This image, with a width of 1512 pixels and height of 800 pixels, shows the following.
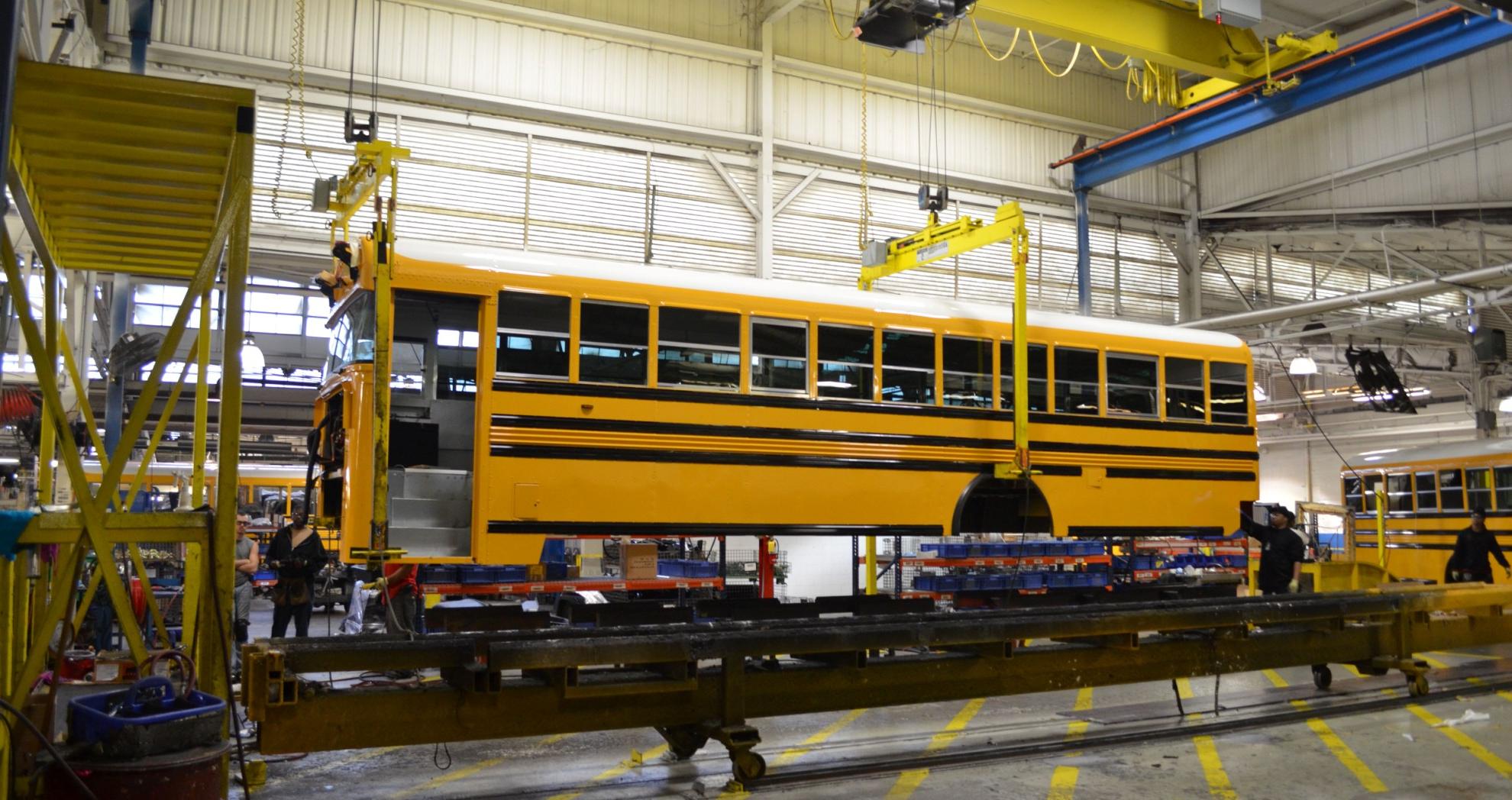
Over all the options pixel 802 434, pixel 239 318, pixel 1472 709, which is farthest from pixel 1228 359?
pixel 239 318

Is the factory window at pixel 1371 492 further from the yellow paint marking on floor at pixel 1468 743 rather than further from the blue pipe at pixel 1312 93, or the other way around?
the yellow paint marking on floor at pixel 1468 743

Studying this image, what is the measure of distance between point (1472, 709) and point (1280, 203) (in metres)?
14.7

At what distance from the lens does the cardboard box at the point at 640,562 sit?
35.0 feet

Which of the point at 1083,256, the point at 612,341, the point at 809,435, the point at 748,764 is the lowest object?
the point at 748,764

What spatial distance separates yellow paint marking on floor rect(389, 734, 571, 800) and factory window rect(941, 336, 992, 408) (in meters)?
4.42

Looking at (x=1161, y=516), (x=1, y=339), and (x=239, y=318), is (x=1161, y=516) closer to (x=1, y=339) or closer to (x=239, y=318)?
(x=239, y=318)

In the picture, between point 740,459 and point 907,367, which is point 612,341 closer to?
point 740,459

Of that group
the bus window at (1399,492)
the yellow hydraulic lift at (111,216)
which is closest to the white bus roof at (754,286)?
the yellow hydraulic lift at (111,216)

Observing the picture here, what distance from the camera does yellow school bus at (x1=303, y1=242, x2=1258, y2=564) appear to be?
7.75 m

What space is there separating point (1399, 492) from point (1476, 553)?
6.92 metres

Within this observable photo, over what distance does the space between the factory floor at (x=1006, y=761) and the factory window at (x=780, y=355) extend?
271cm

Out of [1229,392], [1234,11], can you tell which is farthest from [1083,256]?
[1229,392]

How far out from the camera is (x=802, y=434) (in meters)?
8.60

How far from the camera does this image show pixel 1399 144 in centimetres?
1866
